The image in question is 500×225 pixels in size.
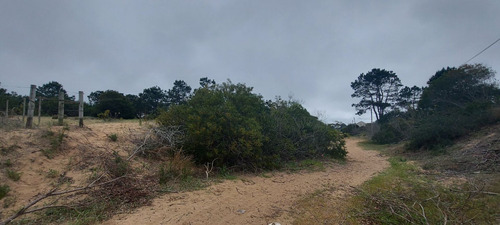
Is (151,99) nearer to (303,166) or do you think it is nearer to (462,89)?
(303,166)

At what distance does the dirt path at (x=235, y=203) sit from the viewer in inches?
152

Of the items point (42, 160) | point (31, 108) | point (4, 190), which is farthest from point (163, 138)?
point (31, 108)

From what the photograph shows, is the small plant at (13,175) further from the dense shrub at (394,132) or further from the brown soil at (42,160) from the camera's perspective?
the dense shrub at (394,132)

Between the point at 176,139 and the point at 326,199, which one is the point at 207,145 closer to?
the point at 176,139

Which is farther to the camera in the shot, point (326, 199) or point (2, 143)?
point (2, 143)

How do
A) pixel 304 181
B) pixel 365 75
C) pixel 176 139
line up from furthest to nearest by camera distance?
1. pixel 365 75
2. pixel 176 139
3. pixel 304 181

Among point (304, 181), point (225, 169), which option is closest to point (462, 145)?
point (304, 181)

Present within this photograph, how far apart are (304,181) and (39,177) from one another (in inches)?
247

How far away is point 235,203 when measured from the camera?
4.71m

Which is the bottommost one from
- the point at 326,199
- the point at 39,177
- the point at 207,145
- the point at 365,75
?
the point at 326,199

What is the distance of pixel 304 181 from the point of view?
22.6 ft

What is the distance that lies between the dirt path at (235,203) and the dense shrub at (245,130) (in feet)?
3.63

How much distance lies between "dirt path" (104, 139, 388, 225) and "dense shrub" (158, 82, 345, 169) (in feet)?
3.63

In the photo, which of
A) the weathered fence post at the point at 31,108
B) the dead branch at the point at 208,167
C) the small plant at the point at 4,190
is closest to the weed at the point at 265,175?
the dead branch at the point at 208,167
